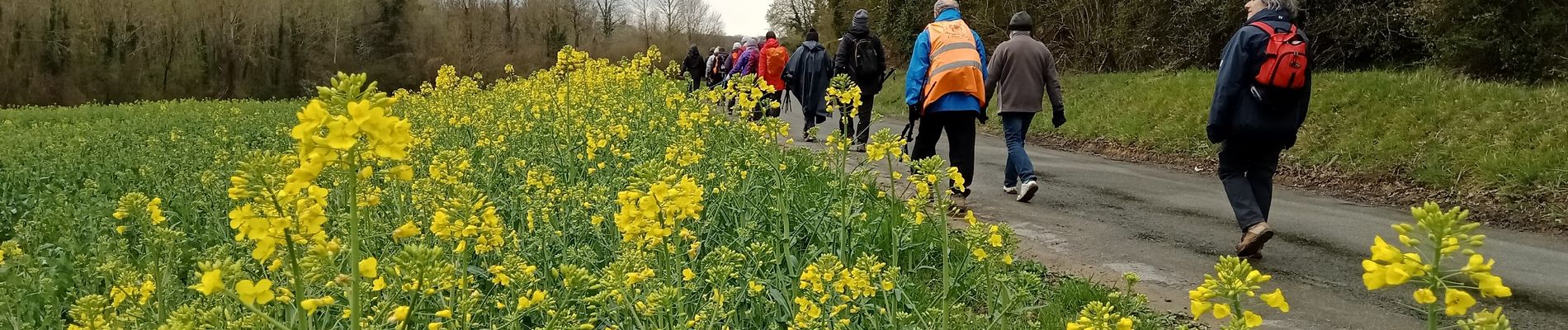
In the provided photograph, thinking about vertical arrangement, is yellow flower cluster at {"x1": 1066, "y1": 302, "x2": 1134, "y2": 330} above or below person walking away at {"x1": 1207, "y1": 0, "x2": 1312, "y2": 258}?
below

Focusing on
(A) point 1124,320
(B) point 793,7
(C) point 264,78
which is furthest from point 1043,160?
(B) point 793,7

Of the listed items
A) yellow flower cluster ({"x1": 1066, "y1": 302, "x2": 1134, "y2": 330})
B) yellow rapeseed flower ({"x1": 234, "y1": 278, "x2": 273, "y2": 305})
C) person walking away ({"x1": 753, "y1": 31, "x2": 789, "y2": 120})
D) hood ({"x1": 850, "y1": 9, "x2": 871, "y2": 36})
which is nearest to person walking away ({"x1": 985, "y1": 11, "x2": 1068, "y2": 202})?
hood ({"x1": 850, "y1": 9, "x2": 871, "y2": 36})

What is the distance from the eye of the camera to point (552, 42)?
36.5 m

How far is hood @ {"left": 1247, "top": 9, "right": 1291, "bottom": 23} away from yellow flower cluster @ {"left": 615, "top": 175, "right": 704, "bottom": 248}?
3.41 meters

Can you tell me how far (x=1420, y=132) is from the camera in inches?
319

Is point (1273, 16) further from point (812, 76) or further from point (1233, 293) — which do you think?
point (812, 76)

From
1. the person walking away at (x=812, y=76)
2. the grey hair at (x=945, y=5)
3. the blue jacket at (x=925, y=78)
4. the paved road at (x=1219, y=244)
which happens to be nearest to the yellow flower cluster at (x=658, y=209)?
the paved road at (x=1219, y=244)

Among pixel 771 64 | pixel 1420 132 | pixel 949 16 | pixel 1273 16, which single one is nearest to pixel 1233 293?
pixel 1273 16

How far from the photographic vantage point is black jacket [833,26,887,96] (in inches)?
331

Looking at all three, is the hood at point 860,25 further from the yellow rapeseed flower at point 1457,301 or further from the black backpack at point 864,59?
the yellow rapeseed flower at point 1457,301

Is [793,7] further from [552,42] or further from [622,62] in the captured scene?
[622,62]

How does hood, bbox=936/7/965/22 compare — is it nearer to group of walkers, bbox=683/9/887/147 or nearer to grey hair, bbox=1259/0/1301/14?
group of walkers, bbox=683/9/887/147

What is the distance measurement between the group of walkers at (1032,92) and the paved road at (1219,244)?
26 centimetres

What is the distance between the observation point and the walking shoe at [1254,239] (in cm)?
463
